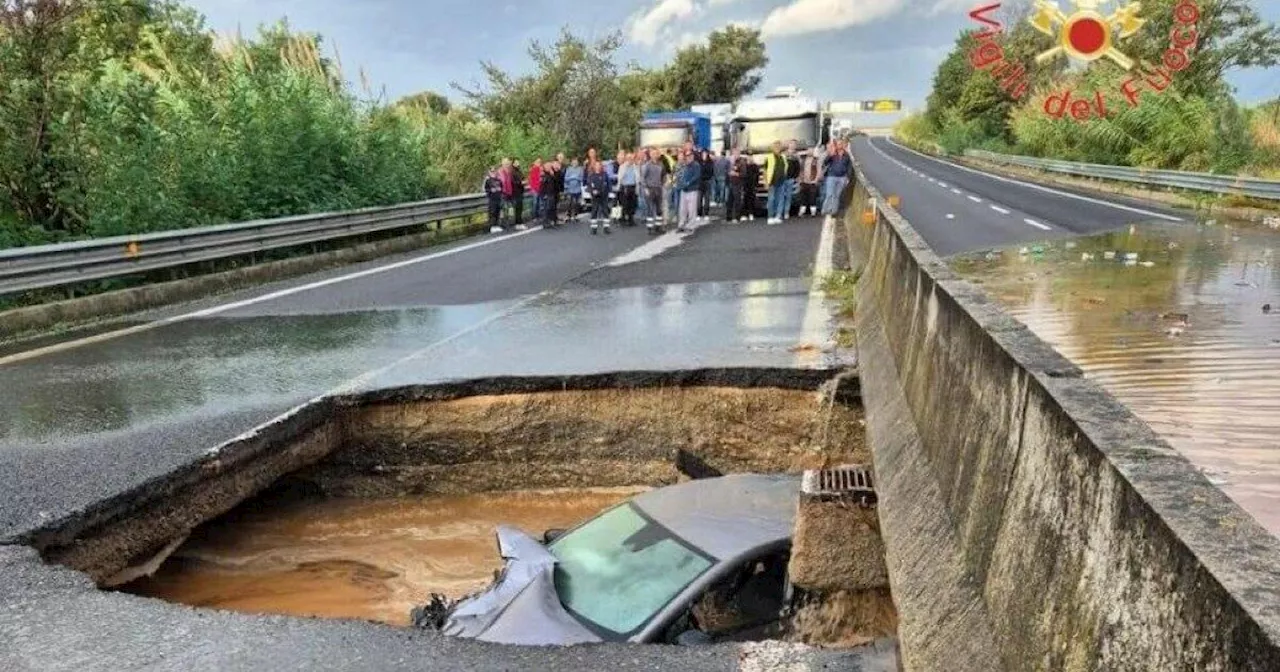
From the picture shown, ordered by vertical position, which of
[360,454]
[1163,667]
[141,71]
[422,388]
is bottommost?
[360,454]

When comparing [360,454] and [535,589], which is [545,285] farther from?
[535,589]

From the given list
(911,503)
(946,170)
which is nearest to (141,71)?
(911,503)

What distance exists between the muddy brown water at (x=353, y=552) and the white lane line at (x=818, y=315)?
184 cm

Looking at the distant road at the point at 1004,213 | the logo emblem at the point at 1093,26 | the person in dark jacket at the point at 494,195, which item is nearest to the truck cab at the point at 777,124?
the distant road at the point at 1004,213

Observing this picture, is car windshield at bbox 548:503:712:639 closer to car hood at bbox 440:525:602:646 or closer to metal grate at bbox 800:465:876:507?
car hood at bbox 440:525:602:646

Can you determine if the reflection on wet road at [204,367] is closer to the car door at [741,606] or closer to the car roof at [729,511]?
the car roof at [729,511]

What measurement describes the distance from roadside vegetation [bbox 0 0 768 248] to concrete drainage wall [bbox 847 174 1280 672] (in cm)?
1147

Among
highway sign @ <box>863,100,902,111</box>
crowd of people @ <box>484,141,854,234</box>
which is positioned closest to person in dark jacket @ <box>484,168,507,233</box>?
crowd of people @ <box>484,141,854,234</box>

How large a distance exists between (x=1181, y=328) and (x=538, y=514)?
597 cm

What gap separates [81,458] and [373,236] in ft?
41.3

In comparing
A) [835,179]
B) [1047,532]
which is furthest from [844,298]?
[835,179]

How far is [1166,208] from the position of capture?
74.5ft

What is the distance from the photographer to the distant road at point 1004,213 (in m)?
17.8

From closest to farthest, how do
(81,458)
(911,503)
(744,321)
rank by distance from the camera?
(911,503) → (81,458) → (744,321)
